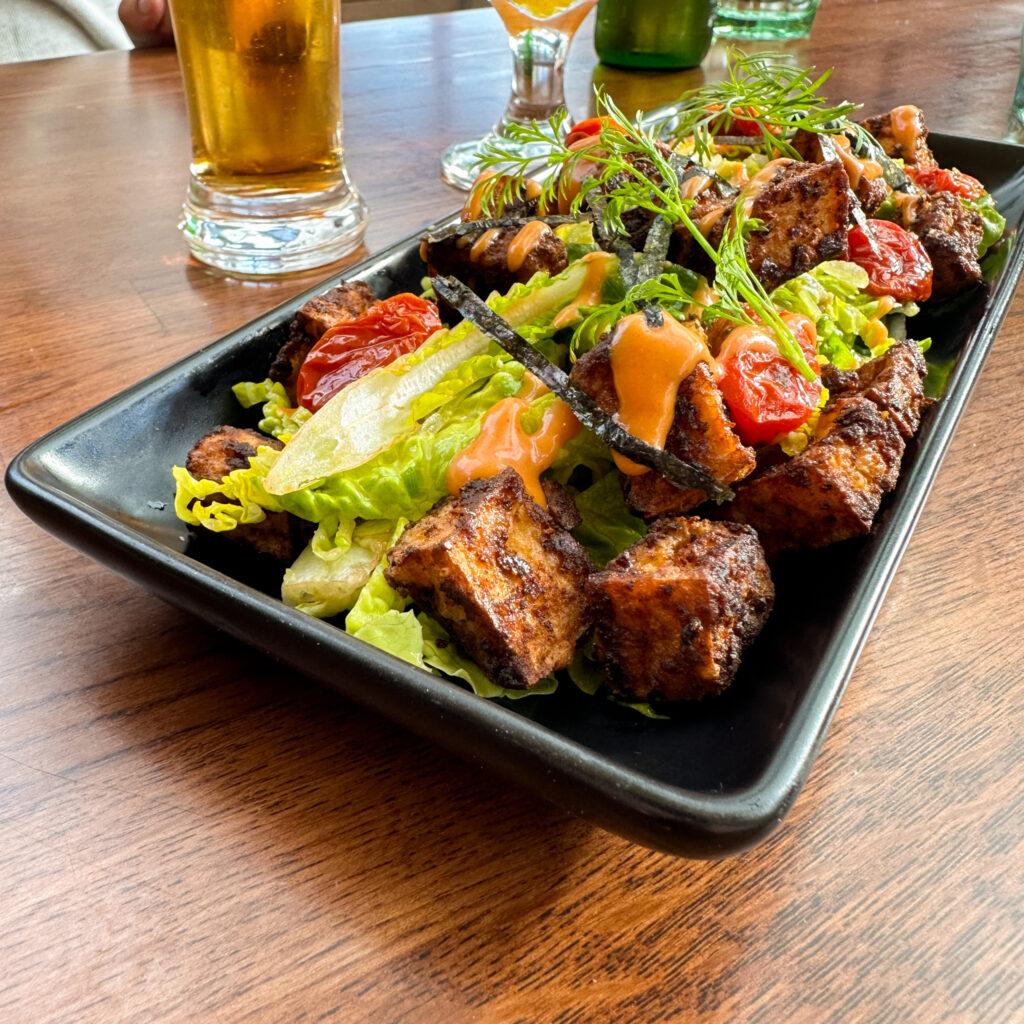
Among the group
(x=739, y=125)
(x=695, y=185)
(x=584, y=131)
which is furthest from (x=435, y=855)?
(x=739, y=125)

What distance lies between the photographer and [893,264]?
87.6 inches

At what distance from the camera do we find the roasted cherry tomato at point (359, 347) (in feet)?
6.03

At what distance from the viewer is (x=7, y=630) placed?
153 cm

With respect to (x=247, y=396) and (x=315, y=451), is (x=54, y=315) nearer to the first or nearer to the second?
(x=247, y=396)

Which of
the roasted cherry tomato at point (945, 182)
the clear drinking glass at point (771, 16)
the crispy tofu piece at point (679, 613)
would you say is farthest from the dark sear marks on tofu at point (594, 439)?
the clear drinking glass at point (771, 16)

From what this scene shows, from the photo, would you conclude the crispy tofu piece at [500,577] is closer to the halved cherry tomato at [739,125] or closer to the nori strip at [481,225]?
the nori strip at [481,225]

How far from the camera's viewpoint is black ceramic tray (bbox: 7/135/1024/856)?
1.07 meters

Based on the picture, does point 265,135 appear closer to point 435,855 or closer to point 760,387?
point 760,387

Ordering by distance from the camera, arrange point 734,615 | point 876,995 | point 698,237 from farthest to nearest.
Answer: point 698,237, point 734,615, point 876,995

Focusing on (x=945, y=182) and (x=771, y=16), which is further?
(x=771, y=16)

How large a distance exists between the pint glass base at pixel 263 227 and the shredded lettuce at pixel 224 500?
3.76 feet

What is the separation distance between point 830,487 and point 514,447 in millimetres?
442

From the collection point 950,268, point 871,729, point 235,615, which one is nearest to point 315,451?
point 235,615

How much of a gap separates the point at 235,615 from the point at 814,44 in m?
4.44
